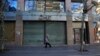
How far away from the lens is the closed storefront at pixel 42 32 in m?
37.1

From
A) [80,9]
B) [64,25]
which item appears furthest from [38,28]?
[80,9]

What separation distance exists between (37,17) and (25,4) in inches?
113

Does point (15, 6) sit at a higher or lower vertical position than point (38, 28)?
higher

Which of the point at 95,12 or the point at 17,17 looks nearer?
the point at 17,17

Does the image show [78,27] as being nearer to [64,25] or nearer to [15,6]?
[64,25]

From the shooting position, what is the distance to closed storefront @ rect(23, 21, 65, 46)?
37.1 m

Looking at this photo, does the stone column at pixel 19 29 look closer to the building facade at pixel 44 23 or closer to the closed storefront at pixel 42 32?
the building facade at pixel 44 23

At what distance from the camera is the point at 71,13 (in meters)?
37.7

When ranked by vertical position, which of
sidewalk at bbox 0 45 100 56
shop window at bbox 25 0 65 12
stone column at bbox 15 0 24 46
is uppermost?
shop window at bbox 25 0 65 12

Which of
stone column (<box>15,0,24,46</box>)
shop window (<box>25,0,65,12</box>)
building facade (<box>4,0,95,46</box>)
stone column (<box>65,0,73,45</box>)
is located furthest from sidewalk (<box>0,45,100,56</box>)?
shop window (<box>25,0,65,12</box>)

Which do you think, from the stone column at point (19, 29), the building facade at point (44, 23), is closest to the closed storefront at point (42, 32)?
the building facade at point (44, 23)

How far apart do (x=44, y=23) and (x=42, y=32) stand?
1.44m

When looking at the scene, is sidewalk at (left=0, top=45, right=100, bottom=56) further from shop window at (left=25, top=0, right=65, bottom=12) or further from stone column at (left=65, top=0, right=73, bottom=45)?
shop window at (left=25, top=0, right=65, bottom=12)

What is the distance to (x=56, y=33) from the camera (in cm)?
3791
